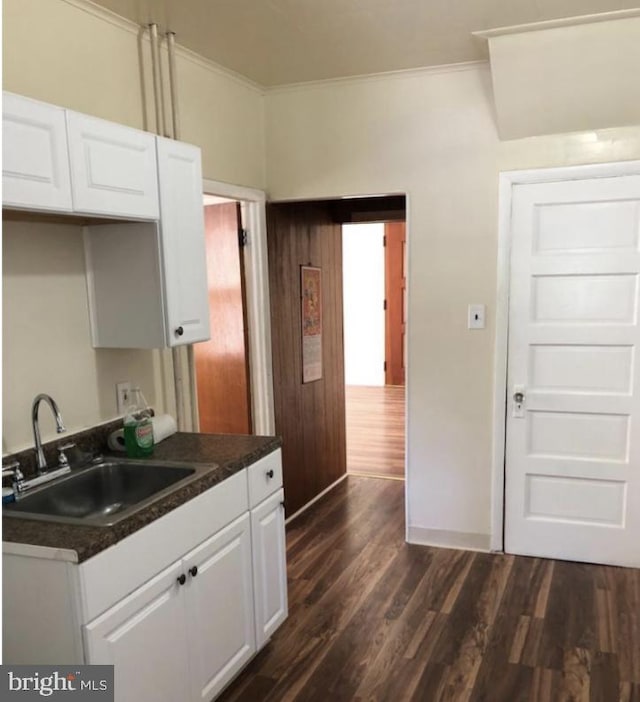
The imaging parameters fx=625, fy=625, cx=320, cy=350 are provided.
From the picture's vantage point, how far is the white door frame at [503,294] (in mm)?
3018

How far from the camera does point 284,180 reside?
3.56 m

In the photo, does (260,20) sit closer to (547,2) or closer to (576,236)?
(547,2)

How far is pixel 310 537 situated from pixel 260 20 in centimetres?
270

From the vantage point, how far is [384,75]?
3.28 m

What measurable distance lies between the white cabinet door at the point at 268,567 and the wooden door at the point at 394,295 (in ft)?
19.0

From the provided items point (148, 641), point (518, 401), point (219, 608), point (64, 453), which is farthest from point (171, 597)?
point (518, 401)

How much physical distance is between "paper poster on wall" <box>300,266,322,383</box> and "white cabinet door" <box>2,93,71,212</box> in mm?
2233

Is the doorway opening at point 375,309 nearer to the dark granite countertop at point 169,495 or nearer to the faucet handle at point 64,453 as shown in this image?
the dark granite countertop at point 169,495

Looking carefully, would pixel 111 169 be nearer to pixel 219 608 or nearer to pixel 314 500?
pixel 219 608

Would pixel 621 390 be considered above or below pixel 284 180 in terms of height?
below

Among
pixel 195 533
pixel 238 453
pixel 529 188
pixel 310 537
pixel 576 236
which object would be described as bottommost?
pixel 310 537

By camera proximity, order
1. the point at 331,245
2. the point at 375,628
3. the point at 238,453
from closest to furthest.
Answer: the point at 238,453 → the point at 375,628 → the point at 331,245

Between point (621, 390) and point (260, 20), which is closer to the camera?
point (260, 20)

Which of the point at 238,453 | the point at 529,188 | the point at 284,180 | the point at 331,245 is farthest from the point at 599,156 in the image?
the point at 238,453
